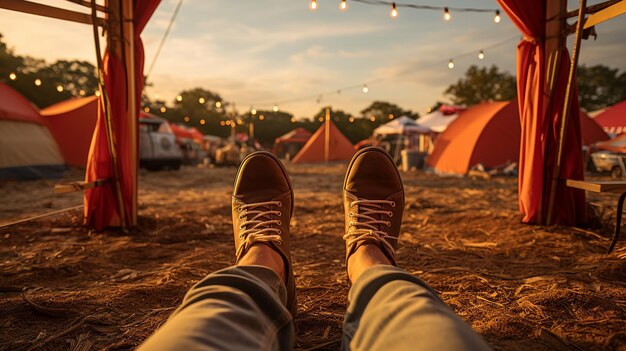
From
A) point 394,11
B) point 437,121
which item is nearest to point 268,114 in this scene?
point 437,121

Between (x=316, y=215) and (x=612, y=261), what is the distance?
2.68 metres

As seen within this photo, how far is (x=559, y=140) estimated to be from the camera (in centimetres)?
279

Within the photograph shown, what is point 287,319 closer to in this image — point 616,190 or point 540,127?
point 616,190

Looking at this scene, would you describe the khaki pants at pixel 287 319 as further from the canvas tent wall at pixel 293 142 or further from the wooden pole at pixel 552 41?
the canvas tent wall at pixel 293 142

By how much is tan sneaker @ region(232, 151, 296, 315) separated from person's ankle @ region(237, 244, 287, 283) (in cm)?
5

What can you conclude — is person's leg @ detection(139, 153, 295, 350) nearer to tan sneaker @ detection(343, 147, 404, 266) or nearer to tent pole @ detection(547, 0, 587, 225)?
tan sneaker @ detection(343, 147, 404, 266)

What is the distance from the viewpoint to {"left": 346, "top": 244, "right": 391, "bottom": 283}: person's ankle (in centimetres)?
135

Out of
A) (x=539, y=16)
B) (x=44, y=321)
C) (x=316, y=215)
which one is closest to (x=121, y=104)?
(x=44, y=321)

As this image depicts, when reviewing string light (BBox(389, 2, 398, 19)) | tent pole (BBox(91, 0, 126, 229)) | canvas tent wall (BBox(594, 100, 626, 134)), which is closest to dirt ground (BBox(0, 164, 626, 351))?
tent pole (BBox(91, 0, 126, 229))

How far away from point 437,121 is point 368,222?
15268 mm

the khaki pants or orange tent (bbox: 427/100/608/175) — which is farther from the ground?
orange tent (bbox: 427/100/608/175)

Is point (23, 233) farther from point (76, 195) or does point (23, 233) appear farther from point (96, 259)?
point (76, 195)

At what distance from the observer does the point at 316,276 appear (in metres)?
2.02

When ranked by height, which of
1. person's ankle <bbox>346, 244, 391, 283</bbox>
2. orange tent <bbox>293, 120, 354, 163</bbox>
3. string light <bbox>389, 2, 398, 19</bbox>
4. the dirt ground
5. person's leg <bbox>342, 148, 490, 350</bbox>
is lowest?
the dirt ground
